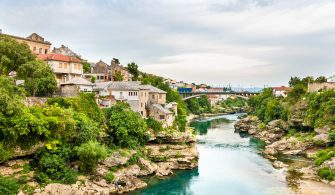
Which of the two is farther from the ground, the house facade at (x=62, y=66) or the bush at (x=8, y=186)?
the house facade at (x=62, y=66)

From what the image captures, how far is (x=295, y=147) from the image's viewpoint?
47875 mm

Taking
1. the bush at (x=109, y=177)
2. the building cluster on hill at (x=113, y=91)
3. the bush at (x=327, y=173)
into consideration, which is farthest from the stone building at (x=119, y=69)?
the bush at (x=327, y=173)

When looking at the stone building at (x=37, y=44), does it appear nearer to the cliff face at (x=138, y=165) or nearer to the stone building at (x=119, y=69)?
the stone building at (x=119, y=69)

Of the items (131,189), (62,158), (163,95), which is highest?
(163,95)

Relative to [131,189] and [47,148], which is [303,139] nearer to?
[131,189]

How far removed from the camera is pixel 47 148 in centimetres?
2848

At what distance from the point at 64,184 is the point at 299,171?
23440mm

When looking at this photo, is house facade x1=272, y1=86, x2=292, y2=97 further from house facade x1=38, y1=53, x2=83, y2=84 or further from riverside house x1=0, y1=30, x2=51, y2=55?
riverside house x1=0, y1=30, x2=51, y2=55

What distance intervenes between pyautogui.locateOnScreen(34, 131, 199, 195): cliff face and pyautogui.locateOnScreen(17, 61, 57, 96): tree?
11.0 m

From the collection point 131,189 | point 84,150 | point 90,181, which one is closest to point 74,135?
point 84,150

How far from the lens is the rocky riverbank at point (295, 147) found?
3259cm

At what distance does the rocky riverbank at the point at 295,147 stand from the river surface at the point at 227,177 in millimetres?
1501

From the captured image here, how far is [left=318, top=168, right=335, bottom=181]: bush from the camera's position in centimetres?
3330

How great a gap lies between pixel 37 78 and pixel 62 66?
10.1 metres
